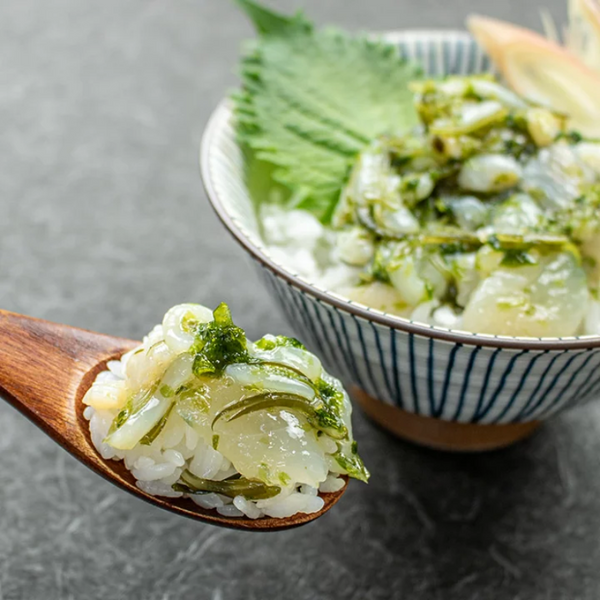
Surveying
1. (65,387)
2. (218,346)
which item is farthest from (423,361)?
(65,387)

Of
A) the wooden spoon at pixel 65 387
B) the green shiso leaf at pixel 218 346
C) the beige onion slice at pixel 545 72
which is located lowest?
the wooden spoon at pixel 65 387

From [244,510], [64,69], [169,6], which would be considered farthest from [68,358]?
[169,6]

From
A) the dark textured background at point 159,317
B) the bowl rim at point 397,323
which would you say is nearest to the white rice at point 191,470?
the bowl rim at point 397,323

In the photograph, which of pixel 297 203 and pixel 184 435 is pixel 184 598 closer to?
pixel 184 435

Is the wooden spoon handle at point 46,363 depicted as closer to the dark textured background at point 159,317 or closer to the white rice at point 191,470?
the white rice at point 191,470

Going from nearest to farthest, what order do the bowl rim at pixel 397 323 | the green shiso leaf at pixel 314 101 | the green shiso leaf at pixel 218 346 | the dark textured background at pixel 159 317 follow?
the green shiso leaf at pixel 218 346
the bowl rim at pixel 397 323
the dark textured background at pixel 159 317
the green shiso leaf at pixel 314 101

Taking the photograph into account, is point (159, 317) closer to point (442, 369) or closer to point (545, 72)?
point (442, 369)
